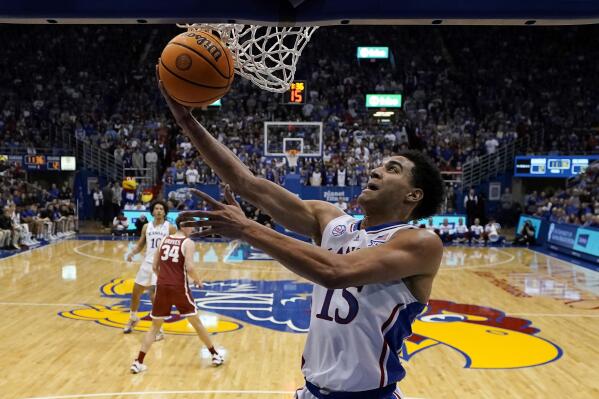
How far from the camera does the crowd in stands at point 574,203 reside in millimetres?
15266

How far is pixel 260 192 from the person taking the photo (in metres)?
2.54

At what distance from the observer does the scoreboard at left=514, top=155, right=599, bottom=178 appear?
19125mm

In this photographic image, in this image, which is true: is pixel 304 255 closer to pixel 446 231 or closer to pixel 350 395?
pixel 350 395

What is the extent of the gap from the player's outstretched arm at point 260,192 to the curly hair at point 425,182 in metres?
0.36

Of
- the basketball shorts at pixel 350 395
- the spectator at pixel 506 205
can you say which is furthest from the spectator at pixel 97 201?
the basketball shorts at pixel 350 395

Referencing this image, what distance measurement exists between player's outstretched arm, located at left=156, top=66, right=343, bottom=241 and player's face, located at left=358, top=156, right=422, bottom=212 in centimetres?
26

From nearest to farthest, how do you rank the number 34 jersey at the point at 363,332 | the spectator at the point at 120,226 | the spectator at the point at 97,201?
the number 34 jersey at the point at 363,332 → the spectator at the point at 120,226 → the spectator at the point at 97,201

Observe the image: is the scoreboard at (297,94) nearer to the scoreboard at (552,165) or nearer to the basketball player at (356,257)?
the scoreboard at (552,165)

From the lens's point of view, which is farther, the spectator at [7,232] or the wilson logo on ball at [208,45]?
the spectator at [7,232]

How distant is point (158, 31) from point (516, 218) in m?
18.5

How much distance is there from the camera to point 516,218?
2098cm

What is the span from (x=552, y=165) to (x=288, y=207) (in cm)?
1925

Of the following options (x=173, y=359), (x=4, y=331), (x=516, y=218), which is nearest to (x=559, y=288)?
(x=173, y=359)

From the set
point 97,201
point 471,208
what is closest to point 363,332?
point 471,208
